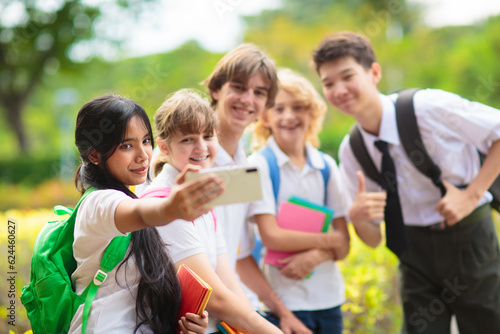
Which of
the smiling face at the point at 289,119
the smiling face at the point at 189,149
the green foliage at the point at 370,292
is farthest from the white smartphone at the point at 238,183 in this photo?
the green foliage at the point at 370,292

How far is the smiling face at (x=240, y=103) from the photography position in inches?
105

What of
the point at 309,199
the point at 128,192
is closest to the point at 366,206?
the point at 309,199

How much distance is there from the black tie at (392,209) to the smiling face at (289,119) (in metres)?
0.47

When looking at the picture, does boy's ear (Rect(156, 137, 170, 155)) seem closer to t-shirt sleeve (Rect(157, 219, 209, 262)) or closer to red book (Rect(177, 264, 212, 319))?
t-shirt sleeve (Rect(157, 219, 209, 262))

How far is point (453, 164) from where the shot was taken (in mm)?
2824

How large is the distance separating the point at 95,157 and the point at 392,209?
1.80 metres

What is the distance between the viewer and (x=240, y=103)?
2.67 m

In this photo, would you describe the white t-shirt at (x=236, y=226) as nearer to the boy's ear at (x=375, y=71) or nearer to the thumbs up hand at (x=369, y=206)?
the thumbs up hand at (x=369, y=206)

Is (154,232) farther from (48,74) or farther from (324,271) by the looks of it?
→ (48,74)

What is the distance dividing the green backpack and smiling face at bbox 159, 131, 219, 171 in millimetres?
444

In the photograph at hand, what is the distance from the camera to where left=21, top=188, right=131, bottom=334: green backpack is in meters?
1.65

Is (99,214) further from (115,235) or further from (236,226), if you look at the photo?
(236,226)

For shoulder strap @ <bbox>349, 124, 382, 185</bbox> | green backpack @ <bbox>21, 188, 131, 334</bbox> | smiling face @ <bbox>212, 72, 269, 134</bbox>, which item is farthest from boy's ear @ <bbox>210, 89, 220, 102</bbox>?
green backpack @ <bbox>21, 188, 131, 334</bbox>

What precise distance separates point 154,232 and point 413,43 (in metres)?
15.2
